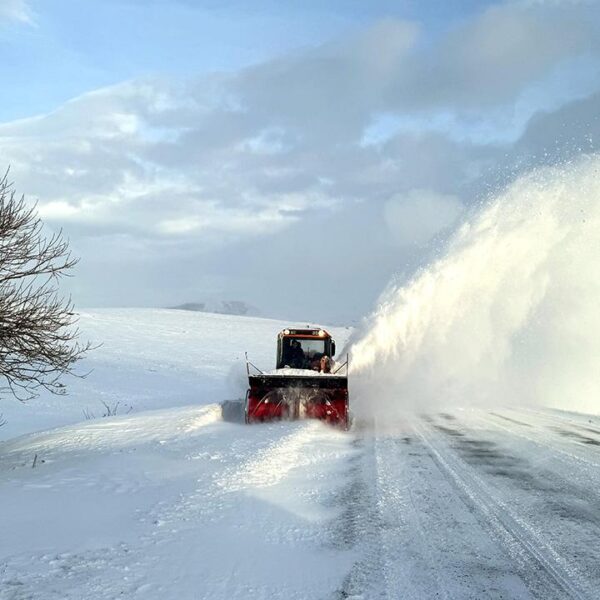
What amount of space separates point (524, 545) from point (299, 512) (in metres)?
2.21

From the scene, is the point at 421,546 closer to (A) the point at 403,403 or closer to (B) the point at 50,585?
(B) the point at 50,585

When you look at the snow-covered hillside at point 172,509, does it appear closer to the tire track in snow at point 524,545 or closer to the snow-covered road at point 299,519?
the snow-covered road at point 299,519

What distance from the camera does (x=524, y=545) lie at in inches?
186

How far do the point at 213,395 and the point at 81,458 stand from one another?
14.5m

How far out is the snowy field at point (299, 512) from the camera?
3.99 metres

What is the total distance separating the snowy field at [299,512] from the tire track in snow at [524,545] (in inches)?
0.8

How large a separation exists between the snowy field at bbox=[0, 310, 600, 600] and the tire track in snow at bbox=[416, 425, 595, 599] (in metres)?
0.02

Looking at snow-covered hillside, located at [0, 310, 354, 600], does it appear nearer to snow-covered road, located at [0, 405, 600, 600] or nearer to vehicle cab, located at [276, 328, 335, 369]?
snow-covered road, located at [0, 405, 600, 600]

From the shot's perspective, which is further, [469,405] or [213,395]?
[213,395]

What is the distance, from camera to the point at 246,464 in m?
7.96

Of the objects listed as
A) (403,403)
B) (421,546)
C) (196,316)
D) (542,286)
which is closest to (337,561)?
(421,546)

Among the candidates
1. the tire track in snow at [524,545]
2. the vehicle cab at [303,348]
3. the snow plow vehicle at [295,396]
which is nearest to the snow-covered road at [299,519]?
the tire track in snow at [524,545]

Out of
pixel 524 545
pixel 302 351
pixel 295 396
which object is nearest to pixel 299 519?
pixel 524 545

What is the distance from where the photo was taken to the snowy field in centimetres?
399
